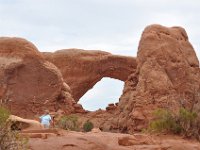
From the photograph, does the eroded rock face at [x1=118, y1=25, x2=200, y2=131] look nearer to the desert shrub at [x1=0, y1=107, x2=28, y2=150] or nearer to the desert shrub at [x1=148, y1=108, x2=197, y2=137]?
the desert shrub at [x1=148, y1=108, x2=197, y2=137]

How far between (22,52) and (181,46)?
6.72 meters

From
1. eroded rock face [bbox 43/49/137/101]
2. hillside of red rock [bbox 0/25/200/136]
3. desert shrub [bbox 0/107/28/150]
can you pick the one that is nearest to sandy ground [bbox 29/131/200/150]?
desert shrub [bbox 0/107/28/150]

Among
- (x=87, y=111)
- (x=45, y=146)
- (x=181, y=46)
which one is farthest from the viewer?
(x=87, y=111)

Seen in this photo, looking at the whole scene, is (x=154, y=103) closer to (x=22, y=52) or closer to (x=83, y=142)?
(x=22, y=52)

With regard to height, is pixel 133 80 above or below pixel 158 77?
below

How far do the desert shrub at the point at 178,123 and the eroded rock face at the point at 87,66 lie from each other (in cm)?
2029

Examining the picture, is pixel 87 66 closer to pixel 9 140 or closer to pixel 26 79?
pixel 26 79

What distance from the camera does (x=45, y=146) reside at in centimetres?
1188

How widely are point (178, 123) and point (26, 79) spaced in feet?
40.8

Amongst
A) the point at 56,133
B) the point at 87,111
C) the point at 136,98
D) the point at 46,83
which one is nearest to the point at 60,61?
the point at 87,111

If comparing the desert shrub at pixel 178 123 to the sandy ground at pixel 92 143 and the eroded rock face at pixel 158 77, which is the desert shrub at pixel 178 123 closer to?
the sandy ground at pixel 92 143

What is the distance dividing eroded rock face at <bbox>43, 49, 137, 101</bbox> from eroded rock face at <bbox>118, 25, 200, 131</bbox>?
29.7 feet

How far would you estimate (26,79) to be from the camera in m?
27.9

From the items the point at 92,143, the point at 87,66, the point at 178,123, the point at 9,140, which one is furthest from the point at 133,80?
the point at 9,140
